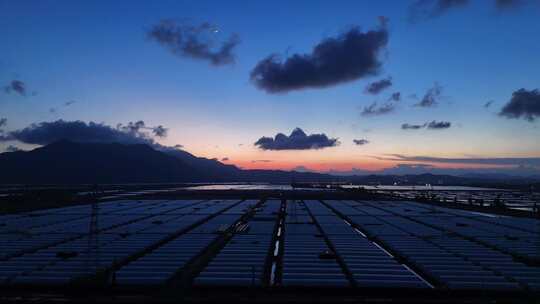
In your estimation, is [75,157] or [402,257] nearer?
[402,257]

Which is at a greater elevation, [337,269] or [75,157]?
[75,157]

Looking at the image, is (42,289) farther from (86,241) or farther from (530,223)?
(530,223)

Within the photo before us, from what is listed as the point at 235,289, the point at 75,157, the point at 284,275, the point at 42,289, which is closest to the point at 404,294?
the point at 284,275

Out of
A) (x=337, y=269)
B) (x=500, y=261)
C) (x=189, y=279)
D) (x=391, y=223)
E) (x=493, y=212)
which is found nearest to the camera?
(x=189, y=279)

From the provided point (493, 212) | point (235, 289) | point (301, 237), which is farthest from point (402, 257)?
point (493, 212)

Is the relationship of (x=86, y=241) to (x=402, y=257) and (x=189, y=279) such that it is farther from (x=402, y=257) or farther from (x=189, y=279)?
(x=402, y=257)

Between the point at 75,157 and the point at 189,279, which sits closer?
the point at 189,279

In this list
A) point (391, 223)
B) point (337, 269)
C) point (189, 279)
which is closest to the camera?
point (189, 279)

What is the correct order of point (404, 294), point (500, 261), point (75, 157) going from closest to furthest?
point (404, 294) < point (500, 261) < point (75, 157)

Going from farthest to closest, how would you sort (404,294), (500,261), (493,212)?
(493,212) < (500,261) < (404,294)
